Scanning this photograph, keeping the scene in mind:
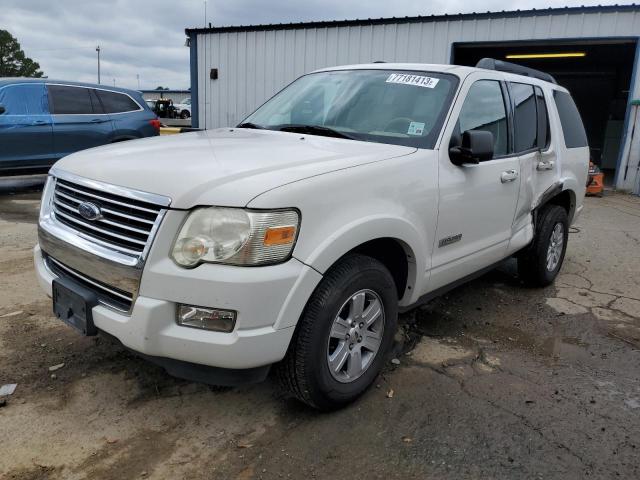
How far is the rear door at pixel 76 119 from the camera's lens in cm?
907

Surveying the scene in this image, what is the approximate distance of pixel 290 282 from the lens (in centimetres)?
227

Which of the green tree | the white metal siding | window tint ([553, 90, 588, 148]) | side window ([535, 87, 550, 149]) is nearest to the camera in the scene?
side window ([535, 87, 550, 149])

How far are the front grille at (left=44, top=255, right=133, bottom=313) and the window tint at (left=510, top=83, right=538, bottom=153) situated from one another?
119 inches

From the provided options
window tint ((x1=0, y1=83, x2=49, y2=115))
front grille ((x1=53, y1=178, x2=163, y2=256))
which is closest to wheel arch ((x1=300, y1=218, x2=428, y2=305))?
front grille ((x1=53, y1=178, x2=163, y2=256))

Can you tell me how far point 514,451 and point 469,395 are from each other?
0.53 meters

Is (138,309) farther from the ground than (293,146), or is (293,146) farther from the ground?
(293,146)

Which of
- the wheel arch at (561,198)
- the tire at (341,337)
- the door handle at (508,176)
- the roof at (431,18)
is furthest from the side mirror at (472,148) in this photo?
the roof at (431,18)

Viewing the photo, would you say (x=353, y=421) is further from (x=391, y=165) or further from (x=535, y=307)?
(x=535, y=307)

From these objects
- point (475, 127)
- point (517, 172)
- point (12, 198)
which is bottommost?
point (12, 198)

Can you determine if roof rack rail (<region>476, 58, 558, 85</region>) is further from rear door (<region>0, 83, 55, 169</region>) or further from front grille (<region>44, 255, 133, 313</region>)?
rear door (<region>0, 83, 55, 169</region>)

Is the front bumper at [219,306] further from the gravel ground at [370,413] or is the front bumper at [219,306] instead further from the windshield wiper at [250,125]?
the windshield wiper at [250,125]

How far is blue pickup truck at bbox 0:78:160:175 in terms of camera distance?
337 inches

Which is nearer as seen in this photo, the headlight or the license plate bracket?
the headlight

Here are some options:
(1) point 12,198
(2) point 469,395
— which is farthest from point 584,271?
(1) point 12,198
